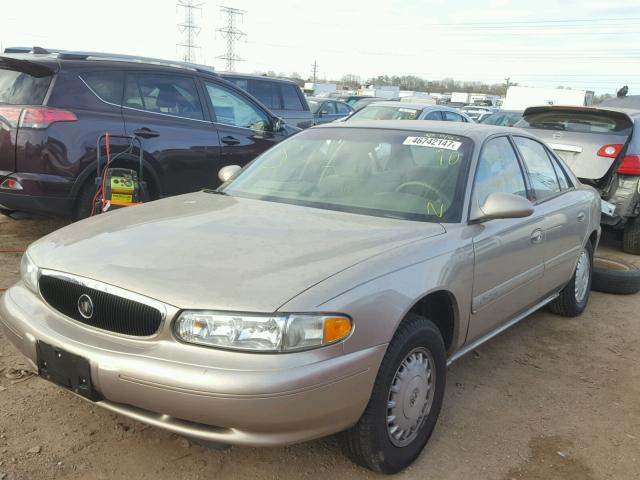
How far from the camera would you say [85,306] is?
8.00 ft

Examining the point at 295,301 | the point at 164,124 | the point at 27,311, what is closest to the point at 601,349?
the point at 295,301

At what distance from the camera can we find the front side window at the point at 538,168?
4.09 metres

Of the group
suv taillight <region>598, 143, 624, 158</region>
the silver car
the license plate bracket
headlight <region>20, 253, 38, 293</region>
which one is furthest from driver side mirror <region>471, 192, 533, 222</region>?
suv taillight <region>598, 143, 624, 158</region>

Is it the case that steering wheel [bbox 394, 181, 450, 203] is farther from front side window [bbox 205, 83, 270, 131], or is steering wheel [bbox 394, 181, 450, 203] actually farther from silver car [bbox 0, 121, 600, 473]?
front side window [bbox 205, 83, 270, 131]

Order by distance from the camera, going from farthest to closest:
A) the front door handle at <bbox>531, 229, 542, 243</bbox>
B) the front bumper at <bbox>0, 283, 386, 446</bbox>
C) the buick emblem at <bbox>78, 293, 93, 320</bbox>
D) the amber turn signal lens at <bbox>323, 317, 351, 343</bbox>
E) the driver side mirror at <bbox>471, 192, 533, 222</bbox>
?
the front door handle at <bbox>531, 229, 542, 243</bbox> < the driver side mirror at <bbox>471, 192, 533, 222</bbox> < the buick emblem at <bbox>78, 293, 93, 320</bbox> < the amber turn signal lens at <bbox>323, 317, 351, 343</bbox> < the front bumper at <bbox>0, 283, 386, 446</bbox>

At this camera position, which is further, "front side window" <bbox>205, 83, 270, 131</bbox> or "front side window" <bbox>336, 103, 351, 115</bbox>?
"front side window" <bbox>336, 103, 351, 115</bbox>

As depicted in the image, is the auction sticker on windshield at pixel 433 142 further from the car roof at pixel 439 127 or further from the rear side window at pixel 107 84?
the rear side window at pixel 107 84

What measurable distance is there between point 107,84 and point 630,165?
5538 millimetres

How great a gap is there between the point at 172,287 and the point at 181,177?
12.5 ft

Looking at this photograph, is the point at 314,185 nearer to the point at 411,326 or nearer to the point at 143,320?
the point at 411,326

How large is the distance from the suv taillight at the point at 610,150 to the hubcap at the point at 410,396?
5.07 metres

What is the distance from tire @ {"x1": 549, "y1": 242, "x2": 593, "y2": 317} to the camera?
4.75 metres

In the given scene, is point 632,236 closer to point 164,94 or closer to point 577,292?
point 577,292

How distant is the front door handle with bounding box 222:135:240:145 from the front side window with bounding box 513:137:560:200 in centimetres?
322
